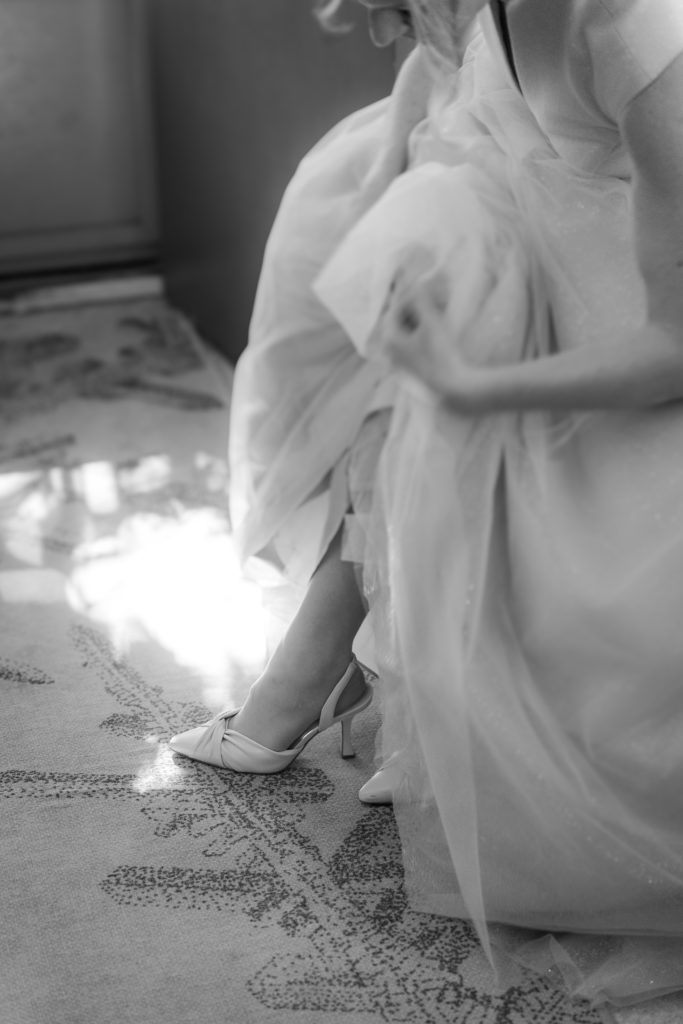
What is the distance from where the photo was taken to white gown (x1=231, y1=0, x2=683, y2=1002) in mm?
1234

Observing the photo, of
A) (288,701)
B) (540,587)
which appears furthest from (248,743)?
(540,587)

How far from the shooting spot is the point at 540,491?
127 centimetres

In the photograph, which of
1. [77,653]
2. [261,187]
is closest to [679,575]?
[77,653]

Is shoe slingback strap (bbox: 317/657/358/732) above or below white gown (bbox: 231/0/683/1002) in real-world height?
below

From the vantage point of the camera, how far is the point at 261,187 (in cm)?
273

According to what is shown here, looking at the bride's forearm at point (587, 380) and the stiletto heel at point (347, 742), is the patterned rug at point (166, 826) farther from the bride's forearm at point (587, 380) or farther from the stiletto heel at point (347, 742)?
the bride's forearm at point (587, 380)

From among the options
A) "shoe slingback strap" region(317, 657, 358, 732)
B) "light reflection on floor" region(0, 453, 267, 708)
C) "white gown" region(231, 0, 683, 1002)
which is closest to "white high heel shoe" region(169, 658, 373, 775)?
"shoe slingback strap" region(317, 657, 358, 732)

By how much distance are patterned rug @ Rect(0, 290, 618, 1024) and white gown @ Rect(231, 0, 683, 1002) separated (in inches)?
4.6

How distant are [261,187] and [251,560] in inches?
49.4

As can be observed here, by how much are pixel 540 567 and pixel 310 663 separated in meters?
0.42

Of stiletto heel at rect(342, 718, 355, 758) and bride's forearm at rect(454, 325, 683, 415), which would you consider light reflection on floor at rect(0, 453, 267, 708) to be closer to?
stiletto heel at rect(342, 718, 355, 758)

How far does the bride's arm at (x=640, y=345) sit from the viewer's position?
45.5 inches

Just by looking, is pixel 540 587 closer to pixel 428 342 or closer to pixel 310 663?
pixel 428 342

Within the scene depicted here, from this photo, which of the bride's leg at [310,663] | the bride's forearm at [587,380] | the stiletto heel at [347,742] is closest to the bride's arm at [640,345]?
the bride's forearm at [587,380]
